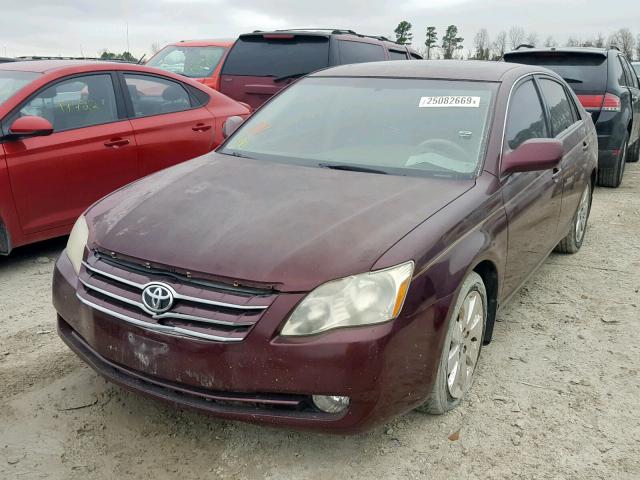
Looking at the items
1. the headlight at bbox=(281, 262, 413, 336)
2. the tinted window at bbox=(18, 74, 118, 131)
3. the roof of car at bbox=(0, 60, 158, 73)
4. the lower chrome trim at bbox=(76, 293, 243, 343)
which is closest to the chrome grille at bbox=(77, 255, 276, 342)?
the lower chrome trim at bbox=(76, 293, 243, 343)

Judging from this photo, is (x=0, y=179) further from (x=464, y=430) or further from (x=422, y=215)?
(x=464, y=430)

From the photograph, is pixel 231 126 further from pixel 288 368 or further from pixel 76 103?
pixel 288 368

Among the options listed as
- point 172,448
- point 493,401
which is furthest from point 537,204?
point 172,448

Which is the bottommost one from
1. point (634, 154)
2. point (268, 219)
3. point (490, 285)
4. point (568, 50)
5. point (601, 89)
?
point (634, 154)

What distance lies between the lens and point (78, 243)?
3000 mm

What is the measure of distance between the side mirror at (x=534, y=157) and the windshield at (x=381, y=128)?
6.2 inches

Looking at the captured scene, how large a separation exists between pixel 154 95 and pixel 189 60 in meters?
4.00

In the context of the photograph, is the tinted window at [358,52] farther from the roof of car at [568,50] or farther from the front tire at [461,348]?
the front tire at [461,348]

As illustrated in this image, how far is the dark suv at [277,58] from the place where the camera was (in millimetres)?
7551

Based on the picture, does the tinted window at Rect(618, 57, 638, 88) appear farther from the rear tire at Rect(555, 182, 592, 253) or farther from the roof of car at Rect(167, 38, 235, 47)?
the roof of car at Rect(167, 38, 235, 47)

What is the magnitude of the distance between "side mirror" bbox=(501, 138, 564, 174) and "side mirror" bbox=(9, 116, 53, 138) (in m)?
3.20

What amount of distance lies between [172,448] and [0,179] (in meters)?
2.69

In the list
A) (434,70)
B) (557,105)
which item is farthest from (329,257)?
(557,105)

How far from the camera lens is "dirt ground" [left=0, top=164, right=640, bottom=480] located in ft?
8.41
